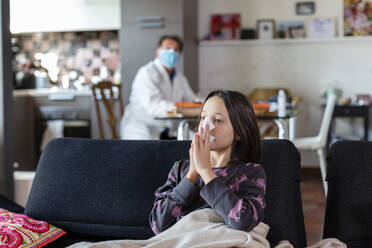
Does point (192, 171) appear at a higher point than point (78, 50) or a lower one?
lower

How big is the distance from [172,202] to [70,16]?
518 centimetres

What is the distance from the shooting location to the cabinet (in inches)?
246

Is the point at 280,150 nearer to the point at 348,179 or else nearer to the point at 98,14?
the point at 348,179

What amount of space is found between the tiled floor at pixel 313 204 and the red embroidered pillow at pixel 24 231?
5.35 ft

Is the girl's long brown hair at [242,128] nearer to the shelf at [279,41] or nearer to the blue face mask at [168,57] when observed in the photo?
the blue face mask at [168,57]

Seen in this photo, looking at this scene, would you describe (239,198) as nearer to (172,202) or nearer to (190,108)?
(172,202)

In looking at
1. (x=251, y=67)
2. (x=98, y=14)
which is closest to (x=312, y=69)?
(x=251, y=67)

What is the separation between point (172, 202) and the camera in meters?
1.55

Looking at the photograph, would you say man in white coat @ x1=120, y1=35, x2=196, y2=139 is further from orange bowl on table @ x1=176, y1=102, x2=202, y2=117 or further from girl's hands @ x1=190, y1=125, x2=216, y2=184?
girl's hands @ x1=190, y1=125, x2=216, y2=184

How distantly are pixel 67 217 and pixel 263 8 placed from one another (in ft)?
14.6

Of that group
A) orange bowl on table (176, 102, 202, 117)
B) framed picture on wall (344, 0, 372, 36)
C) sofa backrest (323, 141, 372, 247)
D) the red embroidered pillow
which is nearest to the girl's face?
sofa backrest (323, 141, 372, 247)

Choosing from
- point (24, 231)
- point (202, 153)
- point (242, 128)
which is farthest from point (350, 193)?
point (24, 231)

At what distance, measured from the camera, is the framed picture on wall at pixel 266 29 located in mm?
5773

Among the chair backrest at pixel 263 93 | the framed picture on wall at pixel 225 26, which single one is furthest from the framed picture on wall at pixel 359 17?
the framed picture on wall at pixel 225 26
